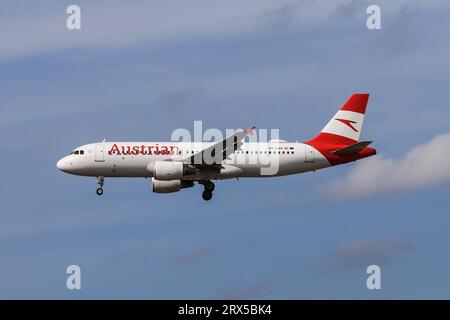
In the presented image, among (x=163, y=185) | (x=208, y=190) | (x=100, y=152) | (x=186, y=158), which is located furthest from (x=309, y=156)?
(x=100, y=152)

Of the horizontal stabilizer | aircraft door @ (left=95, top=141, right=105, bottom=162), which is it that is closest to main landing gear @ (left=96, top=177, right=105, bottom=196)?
aircraft door @ (left=95, top=141, right=105, bottom=162)

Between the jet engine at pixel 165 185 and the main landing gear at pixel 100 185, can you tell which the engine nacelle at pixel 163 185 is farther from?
the main landing gear at pixel 100 185

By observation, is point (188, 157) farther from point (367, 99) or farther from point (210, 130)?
point (367, 99)

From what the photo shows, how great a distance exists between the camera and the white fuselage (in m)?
101

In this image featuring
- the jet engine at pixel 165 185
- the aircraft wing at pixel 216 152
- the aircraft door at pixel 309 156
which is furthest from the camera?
the aircraft door at pixel 309 156

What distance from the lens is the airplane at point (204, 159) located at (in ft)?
330

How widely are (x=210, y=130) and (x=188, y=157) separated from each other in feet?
11.9

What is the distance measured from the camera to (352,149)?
10275 centimetres

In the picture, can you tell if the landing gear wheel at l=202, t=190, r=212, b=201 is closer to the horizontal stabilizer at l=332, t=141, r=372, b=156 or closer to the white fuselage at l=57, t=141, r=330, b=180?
the white fuselage at l=57, t=141, r=330, b=180

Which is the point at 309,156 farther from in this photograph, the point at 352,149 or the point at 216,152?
the point at 216,152

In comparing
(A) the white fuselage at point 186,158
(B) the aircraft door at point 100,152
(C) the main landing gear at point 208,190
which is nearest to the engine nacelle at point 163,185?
(A) the white fuselage at point 186,158

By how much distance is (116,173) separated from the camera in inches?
3989

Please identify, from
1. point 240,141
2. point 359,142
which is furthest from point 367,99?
point 240,141

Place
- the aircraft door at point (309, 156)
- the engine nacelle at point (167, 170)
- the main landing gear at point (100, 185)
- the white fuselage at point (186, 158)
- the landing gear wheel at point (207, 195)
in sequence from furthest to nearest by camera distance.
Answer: the aircraft door at point (309, 156) < the landing gear wheel at point (207, 195) < the main landing gear at point (100, 185) < the white fuselage at point (186, 158) < the engine nacelle at point (167, 170)
